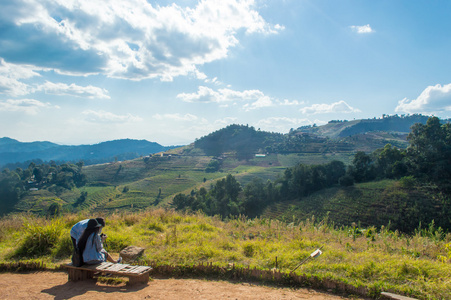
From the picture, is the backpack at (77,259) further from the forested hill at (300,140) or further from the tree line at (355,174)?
the forested hill at (300,140)

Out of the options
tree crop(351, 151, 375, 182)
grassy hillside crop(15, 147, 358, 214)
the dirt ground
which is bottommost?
grassy hillside crop(15, 147, 358, 214)

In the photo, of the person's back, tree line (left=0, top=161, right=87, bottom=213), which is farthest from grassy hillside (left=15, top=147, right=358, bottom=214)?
the person's back

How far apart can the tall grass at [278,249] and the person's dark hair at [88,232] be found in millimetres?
1223

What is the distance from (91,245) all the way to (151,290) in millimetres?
1564

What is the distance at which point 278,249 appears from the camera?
6066mm

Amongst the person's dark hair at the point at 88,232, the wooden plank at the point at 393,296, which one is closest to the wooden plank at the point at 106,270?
the person's dark hair at the point at 88,232

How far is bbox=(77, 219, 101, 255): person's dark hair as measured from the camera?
4.89 m

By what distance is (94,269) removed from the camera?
464 centimetres

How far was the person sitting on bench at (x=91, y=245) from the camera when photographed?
4883 millimetres

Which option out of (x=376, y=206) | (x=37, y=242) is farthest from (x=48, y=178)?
(x=37, y=242)

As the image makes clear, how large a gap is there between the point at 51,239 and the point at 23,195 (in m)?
76.7

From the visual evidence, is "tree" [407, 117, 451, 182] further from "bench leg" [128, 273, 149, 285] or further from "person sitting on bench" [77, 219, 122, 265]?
"person sitting on bench" [77, 219, 122, 265]

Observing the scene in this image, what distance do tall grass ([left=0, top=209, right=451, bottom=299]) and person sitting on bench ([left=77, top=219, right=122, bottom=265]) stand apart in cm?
95

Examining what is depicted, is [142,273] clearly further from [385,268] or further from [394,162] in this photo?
[394,162]
